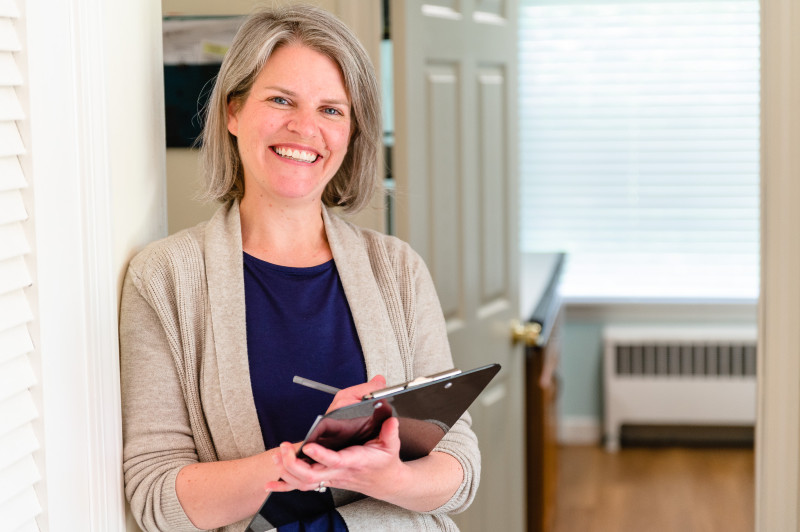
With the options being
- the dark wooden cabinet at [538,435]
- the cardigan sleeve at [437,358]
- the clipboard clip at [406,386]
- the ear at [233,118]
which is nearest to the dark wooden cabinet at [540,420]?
the dark wooden cabinet at [538,435]

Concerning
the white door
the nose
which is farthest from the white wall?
the white door

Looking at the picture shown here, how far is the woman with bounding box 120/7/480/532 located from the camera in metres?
1.23

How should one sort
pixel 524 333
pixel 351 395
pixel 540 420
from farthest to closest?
pixel 540 420
pixel 524 333
pixel 351 395

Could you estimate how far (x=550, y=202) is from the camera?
4.72 metres

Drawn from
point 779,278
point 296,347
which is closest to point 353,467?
point 296,347

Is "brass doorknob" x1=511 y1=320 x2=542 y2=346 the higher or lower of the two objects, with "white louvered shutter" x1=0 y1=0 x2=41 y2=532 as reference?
lower

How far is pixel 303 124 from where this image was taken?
1296 mm

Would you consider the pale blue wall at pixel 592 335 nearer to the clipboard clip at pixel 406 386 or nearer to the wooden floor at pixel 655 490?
the wooden floor at pixel 655 490

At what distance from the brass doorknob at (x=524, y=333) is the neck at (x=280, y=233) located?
1.37 m

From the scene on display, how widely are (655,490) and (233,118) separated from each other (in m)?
3.15

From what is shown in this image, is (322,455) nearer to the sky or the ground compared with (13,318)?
A: nearer to the ground

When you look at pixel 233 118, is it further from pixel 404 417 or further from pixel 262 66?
pixel 404 417

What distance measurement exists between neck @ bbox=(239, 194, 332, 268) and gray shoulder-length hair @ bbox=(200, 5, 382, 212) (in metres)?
0.07

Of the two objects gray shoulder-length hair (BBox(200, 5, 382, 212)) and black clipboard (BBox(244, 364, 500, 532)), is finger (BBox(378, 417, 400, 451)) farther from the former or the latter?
gray shoulder-length hair (BBox(200, 5, 382, 212))
